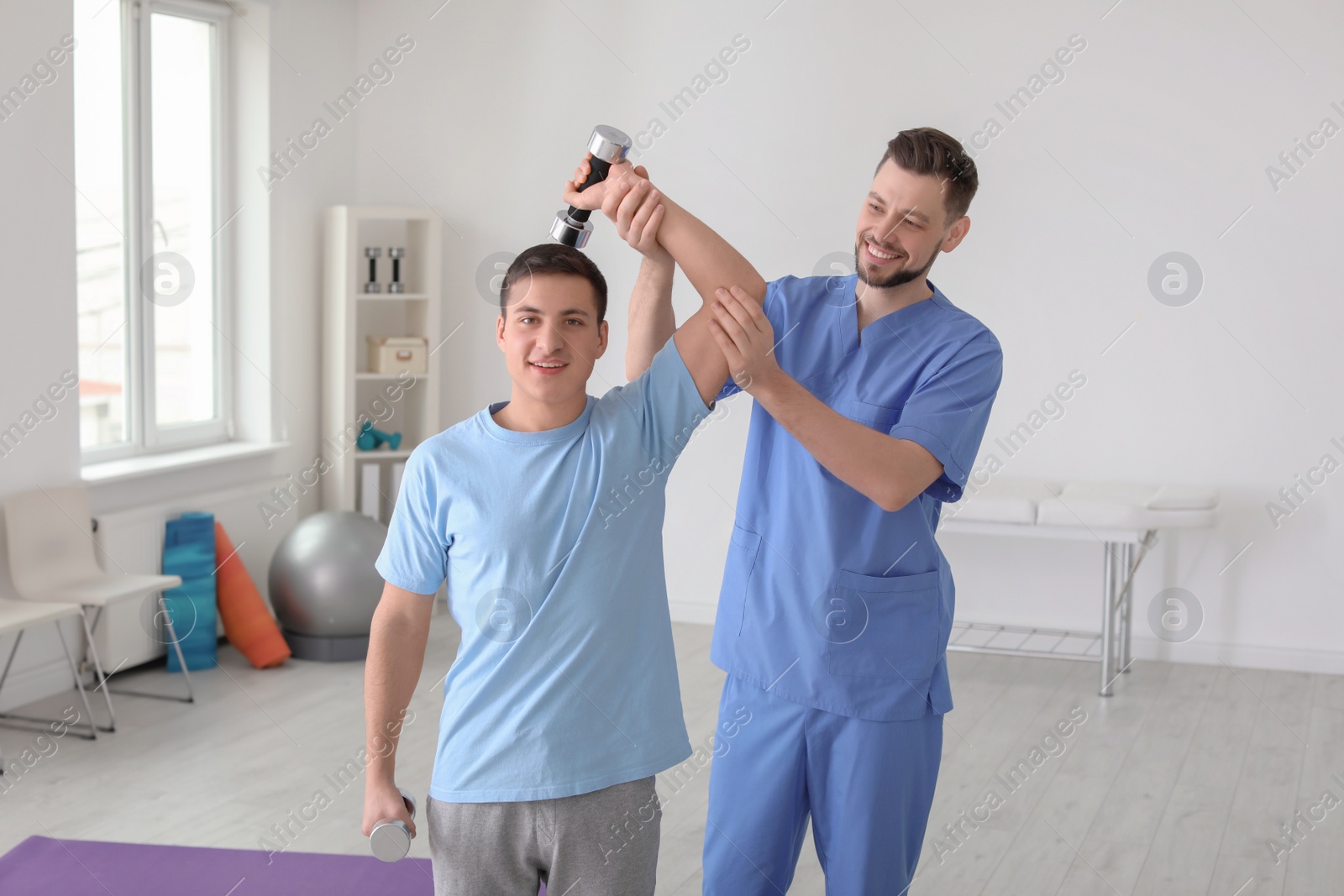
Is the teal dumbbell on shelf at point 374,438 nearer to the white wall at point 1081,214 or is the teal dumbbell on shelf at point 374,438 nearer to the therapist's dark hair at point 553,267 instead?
the white wall at point 1081,214

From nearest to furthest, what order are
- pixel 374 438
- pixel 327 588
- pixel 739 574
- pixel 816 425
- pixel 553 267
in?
1. pixel 553 267
2. pixel 816 425
3. pixel 739 574
4. pixel 327 588
5. pixel 374 438

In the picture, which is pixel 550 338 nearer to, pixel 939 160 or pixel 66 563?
pixel 939 160

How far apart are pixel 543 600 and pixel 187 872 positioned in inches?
68.0

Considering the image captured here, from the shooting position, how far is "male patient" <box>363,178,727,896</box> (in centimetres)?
124

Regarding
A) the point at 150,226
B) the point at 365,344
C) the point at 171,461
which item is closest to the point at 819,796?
the point at 171,461

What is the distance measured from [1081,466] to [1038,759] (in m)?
1.36

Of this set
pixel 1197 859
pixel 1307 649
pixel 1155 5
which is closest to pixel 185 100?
pixel 1155 5

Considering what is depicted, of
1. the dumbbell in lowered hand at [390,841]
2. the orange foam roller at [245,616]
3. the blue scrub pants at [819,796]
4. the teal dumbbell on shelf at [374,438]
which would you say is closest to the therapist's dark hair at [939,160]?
the blue scrub pants at [819,796]

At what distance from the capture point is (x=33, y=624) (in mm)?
Answer: 3162

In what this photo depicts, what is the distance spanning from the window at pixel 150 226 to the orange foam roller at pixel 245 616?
0.50 metres

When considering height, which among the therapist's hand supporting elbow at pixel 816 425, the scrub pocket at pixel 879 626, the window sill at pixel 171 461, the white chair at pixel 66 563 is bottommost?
the white chair at pixel 66 563

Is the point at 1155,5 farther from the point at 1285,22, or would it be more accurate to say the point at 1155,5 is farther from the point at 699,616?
the point at 699,616

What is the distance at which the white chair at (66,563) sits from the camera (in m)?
3.40

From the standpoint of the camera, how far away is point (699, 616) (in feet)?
15.8
